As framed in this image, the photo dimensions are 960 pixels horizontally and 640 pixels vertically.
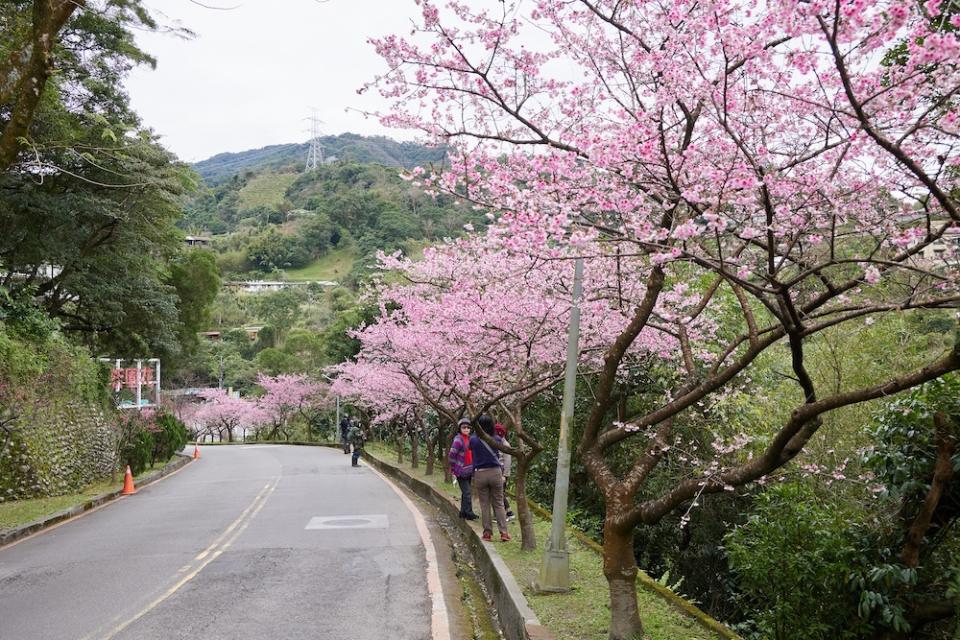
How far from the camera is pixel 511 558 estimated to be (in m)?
9.97

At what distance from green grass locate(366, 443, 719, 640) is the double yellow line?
390cm

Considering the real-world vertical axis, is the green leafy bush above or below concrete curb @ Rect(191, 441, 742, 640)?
below

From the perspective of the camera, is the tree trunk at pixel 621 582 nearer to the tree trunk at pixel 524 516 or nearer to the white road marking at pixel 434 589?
the white road marking at pixel 434 589

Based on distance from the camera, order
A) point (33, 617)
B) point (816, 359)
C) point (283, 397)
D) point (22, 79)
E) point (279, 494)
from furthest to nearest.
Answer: point (283, 397) → point (279, 494) → point (816, 359) → point (22, 79) → point (33, 617)

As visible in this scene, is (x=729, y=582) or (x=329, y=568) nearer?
(x=329, y=568)

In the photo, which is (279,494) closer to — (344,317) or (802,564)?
(802,564)

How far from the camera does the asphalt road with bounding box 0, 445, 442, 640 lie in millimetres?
7594

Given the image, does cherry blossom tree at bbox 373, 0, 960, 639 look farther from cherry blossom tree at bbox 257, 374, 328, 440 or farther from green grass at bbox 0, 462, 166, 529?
cherry blossom tree at bbox 257, 374, 328, 440

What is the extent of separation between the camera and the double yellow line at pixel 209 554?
7781 millimetres

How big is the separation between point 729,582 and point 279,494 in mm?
11925

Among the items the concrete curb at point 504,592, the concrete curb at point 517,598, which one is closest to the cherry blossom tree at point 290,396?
the concrete curb at point 504,592

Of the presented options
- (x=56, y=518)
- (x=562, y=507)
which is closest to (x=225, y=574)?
(x=562, y=507)

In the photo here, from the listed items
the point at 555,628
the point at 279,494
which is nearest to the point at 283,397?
the point at 279,494

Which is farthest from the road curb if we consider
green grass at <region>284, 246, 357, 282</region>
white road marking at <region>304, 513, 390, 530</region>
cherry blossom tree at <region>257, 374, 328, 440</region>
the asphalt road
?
green grass at <region>284, 246, 357, 282</region>
